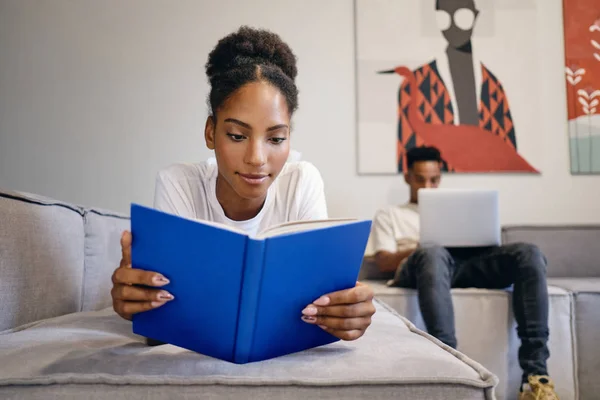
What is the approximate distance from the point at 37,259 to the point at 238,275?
0.78 meters

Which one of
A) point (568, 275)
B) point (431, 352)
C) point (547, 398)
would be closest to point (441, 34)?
point (568, 275)

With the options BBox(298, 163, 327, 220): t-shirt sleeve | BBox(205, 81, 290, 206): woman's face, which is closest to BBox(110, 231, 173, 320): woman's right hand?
BBox(205, 81, 290, 206): woman's face

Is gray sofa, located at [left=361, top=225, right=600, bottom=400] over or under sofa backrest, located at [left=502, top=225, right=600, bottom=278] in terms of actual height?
under

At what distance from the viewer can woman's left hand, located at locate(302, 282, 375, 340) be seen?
0.87 meters

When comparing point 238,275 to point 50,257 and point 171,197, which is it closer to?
point 171,197

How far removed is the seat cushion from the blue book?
1.37 meters

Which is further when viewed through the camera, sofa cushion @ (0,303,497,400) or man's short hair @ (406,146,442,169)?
man's short hair @ (406,146,442,169)

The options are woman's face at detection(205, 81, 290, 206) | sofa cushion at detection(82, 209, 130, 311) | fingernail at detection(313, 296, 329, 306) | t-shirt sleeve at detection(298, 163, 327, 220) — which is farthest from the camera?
sofa cushion at detection(82, 209, 130, 311)

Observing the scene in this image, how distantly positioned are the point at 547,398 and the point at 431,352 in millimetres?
1096

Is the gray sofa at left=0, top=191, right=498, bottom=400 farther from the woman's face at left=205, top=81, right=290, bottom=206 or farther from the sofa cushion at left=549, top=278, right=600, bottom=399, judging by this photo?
the sofa cushion at left=549, top=278, right=600, bottom=399

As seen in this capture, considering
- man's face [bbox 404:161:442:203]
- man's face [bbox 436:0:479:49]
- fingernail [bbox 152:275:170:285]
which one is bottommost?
fingernail [bbox 152:275:170:285]

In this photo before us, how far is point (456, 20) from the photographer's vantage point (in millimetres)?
2996

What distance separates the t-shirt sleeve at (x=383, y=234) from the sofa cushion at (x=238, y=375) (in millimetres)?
1680

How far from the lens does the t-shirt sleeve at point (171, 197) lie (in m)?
1.22
